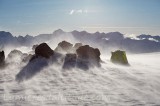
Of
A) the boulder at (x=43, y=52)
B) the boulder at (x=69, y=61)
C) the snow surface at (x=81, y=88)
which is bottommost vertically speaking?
the snow surface at (x=81, y=88)

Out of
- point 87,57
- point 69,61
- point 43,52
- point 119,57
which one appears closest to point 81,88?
point 69,61

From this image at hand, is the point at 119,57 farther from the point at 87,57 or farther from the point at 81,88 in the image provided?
the point at 81,88

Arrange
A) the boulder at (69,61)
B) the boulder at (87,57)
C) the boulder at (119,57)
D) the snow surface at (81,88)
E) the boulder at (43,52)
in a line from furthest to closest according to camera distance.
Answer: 1. the boulder at (119,57)
2. the boulder at (43,52)
3. the boulder at (87,57)
4. the boulder at (69,61)
5. the snow surface at (81,88)

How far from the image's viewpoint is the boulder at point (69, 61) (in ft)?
122

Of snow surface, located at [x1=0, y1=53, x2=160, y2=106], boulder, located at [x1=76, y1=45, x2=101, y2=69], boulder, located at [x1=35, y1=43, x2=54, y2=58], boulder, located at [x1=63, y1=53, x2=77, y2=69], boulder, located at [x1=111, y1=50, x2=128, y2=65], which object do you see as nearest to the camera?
snow surface, located at [x1=0, y1=53, x2=160, y2=106]

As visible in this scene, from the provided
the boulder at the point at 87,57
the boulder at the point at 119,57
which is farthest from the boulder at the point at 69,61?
the boulder at the point at 119,57

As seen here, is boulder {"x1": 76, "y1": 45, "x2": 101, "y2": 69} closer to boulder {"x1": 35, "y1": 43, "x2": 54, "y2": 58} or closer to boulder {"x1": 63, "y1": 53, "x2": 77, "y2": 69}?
boulder {"x1": 63, "y1": 53, "x2": 77, "y2": 69}

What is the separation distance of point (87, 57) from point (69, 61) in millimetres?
4026

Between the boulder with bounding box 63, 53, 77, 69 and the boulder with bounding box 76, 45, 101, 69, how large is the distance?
782mm

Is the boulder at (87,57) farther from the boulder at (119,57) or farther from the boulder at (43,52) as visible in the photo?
the boulder at (119,57)

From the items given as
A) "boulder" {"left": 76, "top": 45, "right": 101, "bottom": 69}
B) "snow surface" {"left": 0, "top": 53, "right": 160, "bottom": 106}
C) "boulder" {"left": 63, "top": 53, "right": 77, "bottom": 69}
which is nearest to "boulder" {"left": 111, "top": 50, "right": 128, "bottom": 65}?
"boulder" {"left": 76, "top": 45, "right": 101, "bottom": 69}

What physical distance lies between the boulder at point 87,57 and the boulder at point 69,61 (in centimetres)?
78

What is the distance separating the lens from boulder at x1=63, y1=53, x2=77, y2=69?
1460 inches

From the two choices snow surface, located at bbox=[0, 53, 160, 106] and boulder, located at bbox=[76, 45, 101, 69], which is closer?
snow surface, located at bbox=[0, 53, 160, 106]
